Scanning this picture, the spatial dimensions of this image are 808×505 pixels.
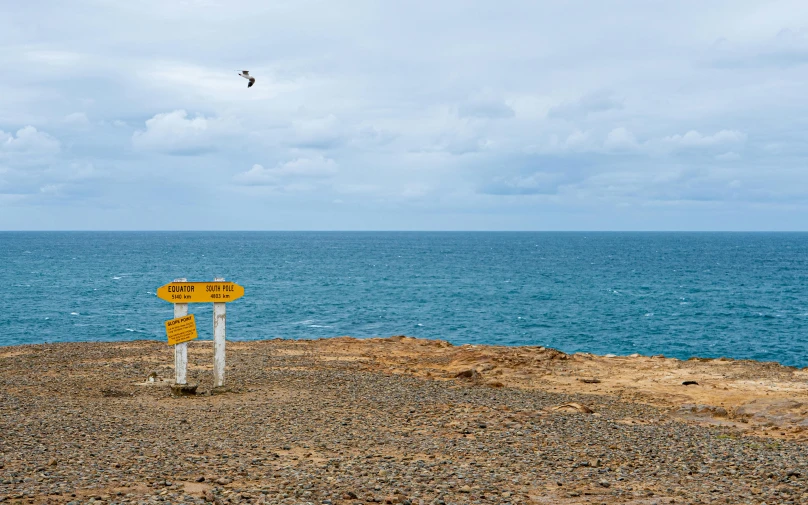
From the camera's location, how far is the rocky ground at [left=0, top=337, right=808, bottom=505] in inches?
359

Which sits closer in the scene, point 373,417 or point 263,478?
point 263,478

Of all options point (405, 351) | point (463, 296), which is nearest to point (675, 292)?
point (463, 296)

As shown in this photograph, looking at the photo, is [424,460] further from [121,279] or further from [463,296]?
[121,279]

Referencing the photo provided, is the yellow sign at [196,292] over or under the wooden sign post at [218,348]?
over

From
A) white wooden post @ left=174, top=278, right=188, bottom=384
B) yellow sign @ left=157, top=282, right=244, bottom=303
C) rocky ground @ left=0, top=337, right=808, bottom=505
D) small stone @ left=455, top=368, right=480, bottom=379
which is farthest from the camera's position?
small stone @ left=455, top=368, right=480, bottom=379

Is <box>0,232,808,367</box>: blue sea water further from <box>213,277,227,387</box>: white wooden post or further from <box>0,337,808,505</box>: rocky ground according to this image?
<box>213,277,227,387</box>: white wooden post

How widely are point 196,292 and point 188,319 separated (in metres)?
0.67

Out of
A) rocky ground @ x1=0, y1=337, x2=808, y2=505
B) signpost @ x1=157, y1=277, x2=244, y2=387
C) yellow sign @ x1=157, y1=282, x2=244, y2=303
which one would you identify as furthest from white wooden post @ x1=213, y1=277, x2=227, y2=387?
rocky ground @ x1=0, y1=337, x2=808, y2=505

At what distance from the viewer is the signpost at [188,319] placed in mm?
16422

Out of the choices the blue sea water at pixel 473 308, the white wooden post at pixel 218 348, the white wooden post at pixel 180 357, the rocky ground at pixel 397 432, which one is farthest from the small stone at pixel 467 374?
the blue sea water at pixel 473 308

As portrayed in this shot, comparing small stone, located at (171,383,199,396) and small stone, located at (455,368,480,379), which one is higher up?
small stone, located at (171,383,199,396)

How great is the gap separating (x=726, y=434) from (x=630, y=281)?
237ft

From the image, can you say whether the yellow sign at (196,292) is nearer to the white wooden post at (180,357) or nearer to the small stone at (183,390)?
the white wooden post at (180,357)

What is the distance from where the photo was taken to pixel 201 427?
12.7 m
